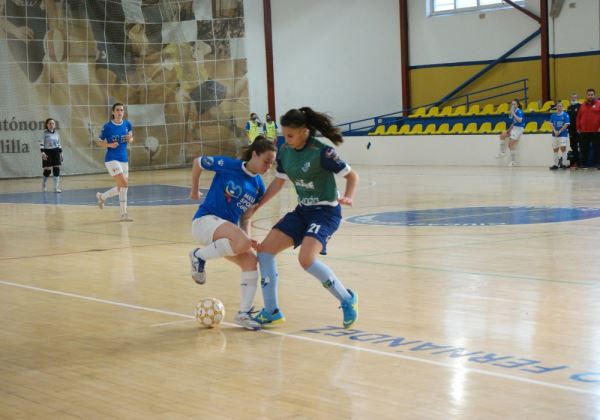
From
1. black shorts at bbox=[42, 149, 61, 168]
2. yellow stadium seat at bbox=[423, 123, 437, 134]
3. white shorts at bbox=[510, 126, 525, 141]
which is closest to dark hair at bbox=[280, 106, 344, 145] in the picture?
black shorts at bbox=[42, 149, 61, 168]

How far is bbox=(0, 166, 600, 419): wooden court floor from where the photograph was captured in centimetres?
525

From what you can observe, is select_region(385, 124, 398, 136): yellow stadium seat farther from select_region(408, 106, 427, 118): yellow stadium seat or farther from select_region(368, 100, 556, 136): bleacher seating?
select_region(408, 106, 427, 118): yellow stadium seat

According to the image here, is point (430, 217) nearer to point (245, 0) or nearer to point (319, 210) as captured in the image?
point (319, 210)

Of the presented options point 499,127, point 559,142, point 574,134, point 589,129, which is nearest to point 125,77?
point 499,127

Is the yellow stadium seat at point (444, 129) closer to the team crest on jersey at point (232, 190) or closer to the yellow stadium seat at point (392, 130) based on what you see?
the yellow stadium seat at point (392, 130)

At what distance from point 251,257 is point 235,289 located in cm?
160

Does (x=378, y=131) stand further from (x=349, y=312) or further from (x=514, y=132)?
(x=349, y=312)

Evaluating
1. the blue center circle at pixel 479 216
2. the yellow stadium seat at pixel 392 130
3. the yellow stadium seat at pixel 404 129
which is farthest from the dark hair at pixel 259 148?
the yellow stadium seat at pixel 392 130

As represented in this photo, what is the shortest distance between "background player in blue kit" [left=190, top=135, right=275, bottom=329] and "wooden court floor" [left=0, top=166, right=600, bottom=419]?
42cm

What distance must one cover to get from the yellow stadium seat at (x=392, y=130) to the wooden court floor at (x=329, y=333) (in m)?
19.3

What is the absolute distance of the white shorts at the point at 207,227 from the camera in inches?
294

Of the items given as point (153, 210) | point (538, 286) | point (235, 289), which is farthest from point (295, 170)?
point (153, 210)

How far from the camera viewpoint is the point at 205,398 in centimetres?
537

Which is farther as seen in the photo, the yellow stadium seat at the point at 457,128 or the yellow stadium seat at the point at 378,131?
the yellow stadium seat at the point at 378,131
